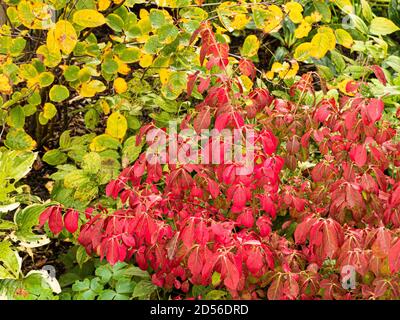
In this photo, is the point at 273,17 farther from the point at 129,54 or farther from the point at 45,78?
the point at 45,78

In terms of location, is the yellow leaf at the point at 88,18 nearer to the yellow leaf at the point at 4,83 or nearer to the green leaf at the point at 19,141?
the yellow leaf at the point at 4,83

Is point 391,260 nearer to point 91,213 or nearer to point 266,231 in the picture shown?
point 266,231

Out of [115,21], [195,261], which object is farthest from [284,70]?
[195,261]

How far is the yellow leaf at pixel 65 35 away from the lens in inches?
111

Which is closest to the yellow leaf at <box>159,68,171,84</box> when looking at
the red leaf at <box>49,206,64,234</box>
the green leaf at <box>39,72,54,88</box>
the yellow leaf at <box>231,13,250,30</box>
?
the yellow leaf at <box>231,13,250,30</box>

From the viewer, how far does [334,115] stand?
8.77 feet

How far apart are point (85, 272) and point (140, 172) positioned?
80 cm

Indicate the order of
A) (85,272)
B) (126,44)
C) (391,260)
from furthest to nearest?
(126,44) → (85,272) → (391,260)

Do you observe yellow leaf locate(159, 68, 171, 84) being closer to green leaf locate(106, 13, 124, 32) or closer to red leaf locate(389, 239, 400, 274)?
green leaf locate(106, 13, 124, 32)

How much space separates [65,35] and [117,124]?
528 millimetres

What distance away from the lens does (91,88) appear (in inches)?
127

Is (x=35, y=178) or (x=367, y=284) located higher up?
(x=367, y=284)

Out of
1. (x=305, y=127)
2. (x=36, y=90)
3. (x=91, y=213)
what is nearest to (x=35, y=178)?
(x=36, y=90)

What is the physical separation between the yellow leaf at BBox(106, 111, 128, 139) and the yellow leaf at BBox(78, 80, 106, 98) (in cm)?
13
